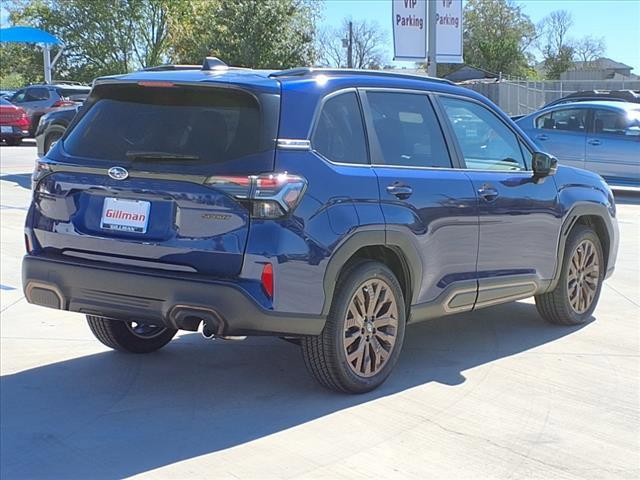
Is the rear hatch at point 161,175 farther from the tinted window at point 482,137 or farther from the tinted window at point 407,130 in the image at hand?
the tinted window at point 482,137

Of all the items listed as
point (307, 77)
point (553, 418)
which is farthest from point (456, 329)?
point (307, 77)

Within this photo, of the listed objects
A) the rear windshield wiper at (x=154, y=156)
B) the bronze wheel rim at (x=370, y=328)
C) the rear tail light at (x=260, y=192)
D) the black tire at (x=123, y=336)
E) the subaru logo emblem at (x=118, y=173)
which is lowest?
the black tire at (x=123, y=336)

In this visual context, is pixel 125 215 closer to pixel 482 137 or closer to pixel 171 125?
pixel 171 125

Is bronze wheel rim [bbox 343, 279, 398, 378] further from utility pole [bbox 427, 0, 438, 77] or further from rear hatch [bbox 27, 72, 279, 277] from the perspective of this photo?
utility pole [bbox 427, 0, 438, 77]

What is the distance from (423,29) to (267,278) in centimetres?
1234

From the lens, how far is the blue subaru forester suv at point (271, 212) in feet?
14.2

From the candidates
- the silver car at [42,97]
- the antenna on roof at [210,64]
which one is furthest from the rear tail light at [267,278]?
the silver car at [42,97]

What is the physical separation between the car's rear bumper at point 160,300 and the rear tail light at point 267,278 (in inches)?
3.7

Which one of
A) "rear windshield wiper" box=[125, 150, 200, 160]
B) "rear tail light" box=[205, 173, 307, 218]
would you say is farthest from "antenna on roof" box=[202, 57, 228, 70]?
"rear tail light" box=[205, 173, 307, 218]

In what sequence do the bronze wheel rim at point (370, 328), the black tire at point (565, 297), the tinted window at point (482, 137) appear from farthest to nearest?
the black tire at point (565, 297) → the tinted window at point (482, 137) → the bronze wheel rim at point (370, 328)

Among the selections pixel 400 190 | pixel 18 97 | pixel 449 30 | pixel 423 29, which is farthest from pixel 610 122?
pixel 18 97

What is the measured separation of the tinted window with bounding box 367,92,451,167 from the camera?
511cm

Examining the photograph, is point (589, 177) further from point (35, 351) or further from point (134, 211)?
point (35, 351)

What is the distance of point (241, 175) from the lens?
4.31 meters
